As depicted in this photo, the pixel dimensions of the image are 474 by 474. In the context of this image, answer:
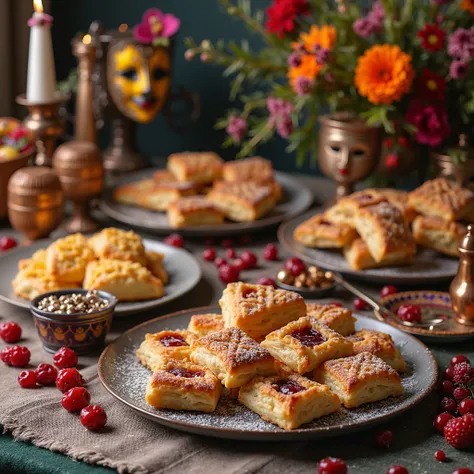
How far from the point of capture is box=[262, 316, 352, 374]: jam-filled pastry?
188 centimetres

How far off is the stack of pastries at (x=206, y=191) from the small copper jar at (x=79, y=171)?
251 mm

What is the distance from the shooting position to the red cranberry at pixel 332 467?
1.61 m

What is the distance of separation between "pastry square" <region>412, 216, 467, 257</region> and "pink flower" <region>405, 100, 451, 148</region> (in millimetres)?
415

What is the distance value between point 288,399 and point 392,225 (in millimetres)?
1161

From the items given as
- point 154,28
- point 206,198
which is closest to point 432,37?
point 206,198

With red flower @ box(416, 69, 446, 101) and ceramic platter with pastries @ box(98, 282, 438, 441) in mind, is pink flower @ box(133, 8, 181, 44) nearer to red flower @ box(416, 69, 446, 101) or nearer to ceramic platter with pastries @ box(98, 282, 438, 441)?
red flower @ box(416, 69, 446, 101)

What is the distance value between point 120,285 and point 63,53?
2.88 metres

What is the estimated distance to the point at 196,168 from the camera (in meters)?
3.54

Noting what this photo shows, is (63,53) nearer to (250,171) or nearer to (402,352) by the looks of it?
(250,171)

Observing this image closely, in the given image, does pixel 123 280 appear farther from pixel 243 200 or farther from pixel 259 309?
pixel 243 200

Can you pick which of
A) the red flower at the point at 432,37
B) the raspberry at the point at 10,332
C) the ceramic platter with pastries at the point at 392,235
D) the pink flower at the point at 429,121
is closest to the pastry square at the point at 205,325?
the raspberry at the point at 10,332

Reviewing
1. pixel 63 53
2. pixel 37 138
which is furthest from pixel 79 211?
pixel 63 53

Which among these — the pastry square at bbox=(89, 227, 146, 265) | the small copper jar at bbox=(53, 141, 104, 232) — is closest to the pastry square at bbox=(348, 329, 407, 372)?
the pastry square at bbox=(89, 227, 146, 265)

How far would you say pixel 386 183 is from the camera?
3.63 metres
